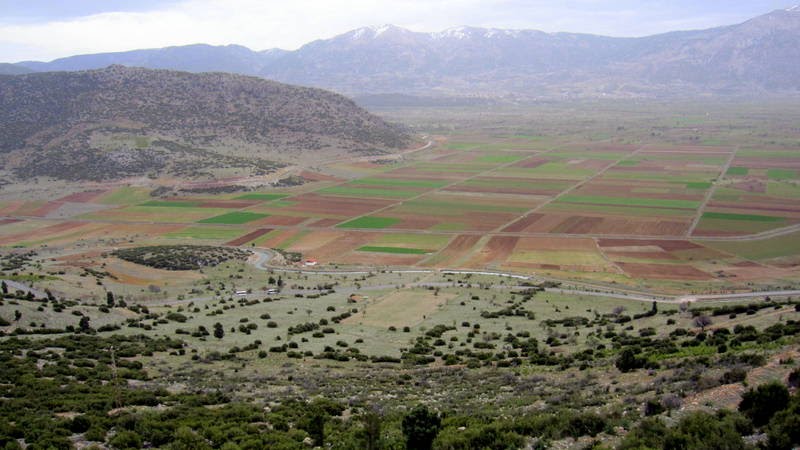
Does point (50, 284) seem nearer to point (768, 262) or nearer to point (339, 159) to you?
point (768, 262)

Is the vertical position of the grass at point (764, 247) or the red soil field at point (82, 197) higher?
the red soil field at point (82, 197)

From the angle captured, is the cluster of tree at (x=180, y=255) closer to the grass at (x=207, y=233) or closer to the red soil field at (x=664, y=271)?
the grass at (x=207, y=233)

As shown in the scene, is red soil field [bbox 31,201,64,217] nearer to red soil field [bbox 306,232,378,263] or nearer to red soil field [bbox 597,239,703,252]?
red soil field [bbox 306,232,378,263]

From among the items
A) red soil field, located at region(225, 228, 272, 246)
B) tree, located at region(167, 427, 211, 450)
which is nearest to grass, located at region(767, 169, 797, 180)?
red soil field, located at region(225, 228, 272, 246)

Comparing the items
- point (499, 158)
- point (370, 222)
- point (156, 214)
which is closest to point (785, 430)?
point (370, 222)

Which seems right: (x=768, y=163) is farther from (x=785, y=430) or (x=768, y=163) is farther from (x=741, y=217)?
(x=785, y=430)

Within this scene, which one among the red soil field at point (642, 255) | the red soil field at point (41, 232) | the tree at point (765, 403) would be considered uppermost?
the tree at point (765, 403)

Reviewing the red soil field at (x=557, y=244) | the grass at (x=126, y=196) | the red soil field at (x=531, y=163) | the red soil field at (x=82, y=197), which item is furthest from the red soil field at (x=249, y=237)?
the red soil field at (x=531, y=163)
